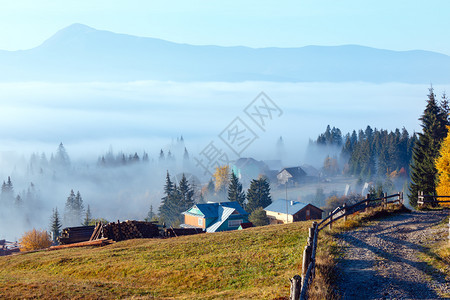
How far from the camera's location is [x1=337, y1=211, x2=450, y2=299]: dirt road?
15.3 meters

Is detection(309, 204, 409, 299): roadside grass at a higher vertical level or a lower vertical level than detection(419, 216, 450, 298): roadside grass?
higher

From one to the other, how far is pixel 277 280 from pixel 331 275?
99.8 inches

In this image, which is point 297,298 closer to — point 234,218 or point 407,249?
point 407,249

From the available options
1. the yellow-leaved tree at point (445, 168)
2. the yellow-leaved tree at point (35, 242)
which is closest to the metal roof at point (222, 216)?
the yellow-leaved tree at point (35, 242)

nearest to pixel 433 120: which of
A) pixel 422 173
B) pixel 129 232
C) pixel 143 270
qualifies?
pixel 422 173

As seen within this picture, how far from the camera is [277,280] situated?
59.1 ft

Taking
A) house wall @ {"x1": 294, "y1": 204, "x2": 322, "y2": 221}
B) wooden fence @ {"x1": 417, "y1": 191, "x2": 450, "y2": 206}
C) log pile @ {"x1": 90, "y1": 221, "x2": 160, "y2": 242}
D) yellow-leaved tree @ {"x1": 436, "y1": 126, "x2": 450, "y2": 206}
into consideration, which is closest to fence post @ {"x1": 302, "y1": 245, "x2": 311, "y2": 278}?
wooden fence @ {"x1": 417, "y1": 191, "x2": 450, "y2": 206}

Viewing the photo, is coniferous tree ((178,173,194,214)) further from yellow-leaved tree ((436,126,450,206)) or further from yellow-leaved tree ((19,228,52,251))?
yellow-leaved tree ((436,126,450,206))

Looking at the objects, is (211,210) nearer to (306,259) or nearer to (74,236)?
(74,236)

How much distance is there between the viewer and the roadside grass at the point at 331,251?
1425 cm

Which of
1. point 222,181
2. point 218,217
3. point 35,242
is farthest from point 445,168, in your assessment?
point 222,181

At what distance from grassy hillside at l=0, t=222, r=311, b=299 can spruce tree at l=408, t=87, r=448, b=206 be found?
37.7 m

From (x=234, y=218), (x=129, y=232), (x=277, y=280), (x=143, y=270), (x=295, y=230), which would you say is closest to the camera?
(x=277, y=280)

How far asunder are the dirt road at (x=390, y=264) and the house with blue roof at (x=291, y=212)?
203ft
